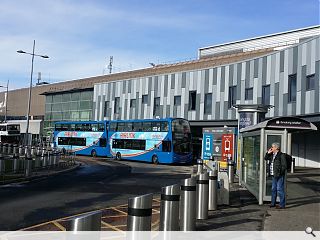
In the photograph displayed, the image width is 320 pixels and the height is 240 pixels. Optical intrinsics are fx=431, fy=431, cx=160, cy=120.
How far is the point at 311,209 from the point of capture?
11211 millimetres

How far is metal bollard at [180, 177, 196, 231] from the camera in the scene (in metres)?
7.88

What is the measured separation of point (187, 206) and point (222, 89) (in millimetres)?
34681

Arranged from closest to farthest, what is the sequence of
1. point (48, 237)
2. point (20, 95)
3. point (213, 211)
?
point (48, 237) → point (213, 211) → point (20, 95)

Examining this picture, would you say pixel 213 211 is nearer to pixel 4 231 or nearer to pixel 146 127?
pixel 4 231

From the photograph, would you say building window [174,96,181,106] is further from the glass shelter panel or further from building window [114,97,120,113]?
the glass shelter panel

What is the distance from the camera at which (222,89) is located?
41.8 meters

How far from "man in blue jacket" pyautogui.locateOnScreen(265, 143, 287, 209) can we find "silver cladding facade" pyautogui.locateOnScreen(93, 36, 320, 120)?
18.8 metres

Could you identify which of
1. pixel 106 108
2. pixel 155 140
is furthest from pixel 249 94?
pixel 106 108

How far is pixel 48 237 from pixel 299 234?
177 inches

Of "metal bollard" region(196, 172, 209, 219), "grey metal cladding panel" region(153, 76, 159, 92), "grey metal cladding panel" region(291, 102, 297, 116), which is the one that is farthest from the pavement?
"grey metal cladding panel" region(153, 76, 159, 92)

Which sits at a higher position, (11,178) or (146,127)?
(146,127)

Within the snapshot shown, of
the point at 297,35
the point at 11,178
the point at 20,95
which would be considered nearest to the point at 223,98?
the point at 297,35

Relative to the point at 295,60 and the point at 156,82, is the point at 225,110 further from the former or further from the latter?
the point at 156,82

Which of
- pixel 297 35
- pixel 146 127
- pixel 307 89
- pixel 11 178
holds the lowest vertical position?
pixel 11 178
